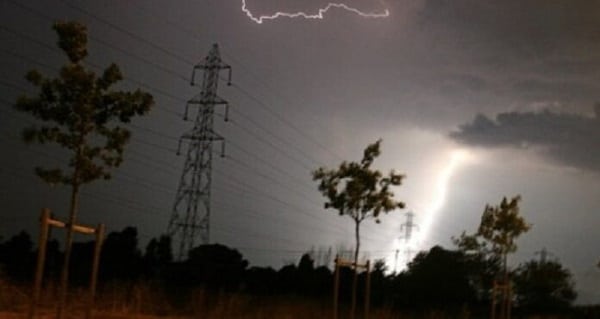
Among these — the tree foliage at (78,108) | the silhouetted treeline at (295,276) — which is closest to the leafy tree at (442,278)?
the silhouetted treeline at (295,276)

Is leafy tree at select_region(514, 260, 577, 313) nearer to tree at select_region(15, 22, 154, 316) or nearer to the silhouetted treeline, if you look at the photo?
the silhouetted treeline

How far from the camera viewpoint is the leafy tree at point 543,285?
55.9m

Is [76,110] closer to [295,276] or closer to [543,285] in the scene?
[295,276]

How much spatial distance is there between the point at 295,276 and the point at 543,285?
61.1 ft

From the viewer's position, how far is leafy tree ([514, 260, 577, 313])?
55.9 metres

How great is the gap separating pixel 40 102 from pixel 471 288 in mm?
46561

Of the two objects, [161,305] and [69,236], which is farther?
[161,305]

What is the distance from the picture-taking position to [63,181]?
48.7 ft

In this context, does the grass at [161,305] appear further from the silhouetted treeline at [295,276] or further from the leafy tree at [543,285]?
the leafy tree at [543,285]

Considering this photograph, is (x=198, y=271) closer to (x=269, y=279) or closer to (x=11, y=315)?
(x=269, y=279)

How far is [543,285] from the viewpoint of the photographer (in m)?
56.7

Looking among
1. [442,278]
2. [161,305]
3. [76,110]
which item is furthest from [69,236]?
[442,278]

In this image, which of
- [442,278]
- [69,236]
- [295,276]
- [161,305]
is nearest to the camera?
[69,236]

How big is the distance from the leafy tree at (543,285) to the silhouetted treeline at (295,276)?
0.06 metres
